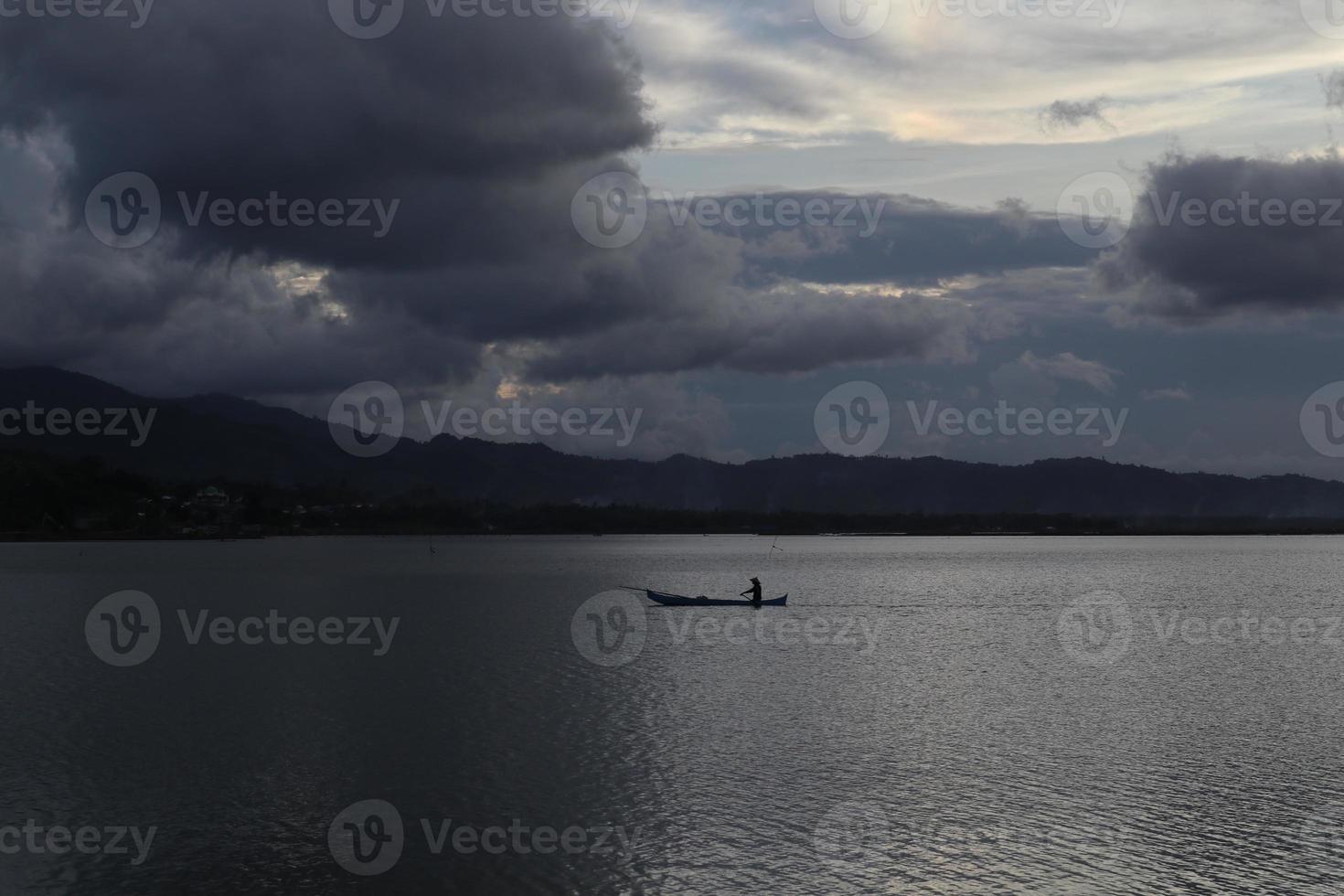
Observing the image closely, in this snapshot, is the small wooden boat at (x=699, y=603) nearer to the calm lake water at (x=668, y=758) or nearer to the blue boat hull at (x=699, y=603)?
the blue boat hull at (x=699, y=603)

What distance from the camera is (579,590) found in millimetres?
115750

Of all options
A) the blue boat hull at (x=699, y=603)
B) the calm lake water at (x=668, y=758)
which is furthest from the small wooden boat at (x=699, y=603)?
the calm lake water at (x=668, y=758)

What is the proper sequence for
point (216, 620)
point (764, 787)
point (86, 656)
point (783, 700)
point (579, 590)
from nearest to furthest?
point (764, 787)
point (783, 700)
point (86, 656)
point (216, 620)
point (579, 590)

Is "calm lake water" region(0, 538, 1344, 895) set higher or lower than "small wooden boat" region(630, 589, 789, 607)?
higher

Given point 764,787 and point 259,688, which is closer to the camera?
point 764,787

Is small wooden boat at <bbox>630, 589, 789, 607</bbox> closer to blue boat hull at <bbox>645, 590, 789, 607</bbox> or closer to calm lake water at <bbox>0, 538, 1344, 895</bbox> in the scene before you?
blue boat hull at <bbox>645, 590, 789, 607</bbox>

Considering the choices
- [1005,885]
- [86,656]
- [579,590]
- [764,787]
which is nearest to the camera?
[1005,885]

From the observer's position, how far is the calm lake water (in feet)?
77.6

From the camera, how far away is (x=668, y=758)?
34188 millimetres

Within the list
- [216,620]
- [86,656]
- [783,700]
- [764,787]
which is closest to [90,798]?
[764,787]

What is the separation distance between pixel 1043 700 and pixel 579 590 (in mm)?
74976

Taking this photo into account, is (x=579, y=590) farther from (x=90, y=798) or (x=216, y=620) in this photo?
(x=90, y=798)

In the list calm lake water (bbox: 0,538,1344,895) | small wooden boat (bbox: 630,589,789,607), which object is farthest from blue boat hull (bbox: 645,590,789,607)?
calm lake water (bbox: 0,538,1344,895)

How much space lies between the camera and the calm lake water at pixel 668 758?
23656 mm
